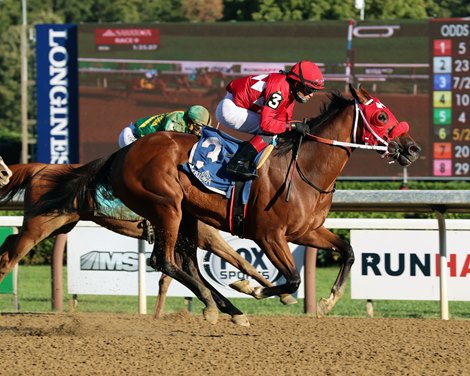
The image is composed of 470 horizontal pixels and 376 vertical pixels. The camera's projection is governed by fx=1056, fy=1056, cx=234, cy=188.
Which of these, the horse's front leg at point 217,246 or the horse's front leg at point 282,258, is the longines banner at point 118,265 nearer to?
the horse's front leg at point 217,246

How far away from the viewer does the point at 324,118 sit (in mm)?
6516

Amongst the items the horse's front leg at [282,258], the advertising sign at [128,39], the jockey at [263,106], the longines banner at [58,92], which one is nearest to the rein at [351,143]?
the jockey at [263,106]

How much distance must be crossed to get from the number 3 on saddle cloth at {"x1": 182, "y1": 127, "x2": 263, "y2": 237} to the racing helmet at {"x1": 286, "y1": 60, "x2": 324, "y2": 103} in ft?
1.58

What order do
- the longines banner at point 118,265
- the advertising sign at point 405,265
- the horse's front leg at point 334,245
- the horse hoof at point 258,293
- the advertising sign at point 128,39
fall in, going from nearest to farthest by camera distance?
the horse hoof at point 258,293 → the horse's front leg at point 334,245 → the advertising sign at point 405,265 → the longines banner at point 118,265 → the advertising sign at point 128,39

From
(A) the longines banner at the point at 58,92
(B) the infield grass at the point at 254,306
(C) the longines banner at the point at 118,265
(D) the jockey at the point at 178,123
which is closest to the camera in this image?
(D) the jockey at the point at 178,123

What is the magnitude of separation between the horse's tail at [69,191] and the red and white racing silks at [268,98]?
3.57ft

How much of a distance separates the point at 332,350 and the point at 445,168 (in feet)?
34.7

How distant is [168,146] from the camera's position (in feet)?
21.3

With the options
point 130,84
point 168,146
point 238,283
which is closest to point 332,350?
point 238,283

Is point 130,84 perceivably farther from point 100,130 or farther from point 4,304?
point 4,304

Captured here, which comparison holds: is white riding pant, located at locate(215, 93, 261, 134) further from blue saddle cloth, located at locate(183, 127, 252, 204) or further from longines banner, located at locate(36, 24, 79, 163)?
longines banner, located at locate(36, 24, 79, 163)

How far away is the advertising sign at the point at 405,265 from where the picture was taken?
26.0ft

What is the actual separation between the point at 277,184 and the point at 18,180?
2167 mm

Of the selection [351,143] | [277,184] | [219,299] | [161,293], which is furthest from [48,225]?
[351,143]
